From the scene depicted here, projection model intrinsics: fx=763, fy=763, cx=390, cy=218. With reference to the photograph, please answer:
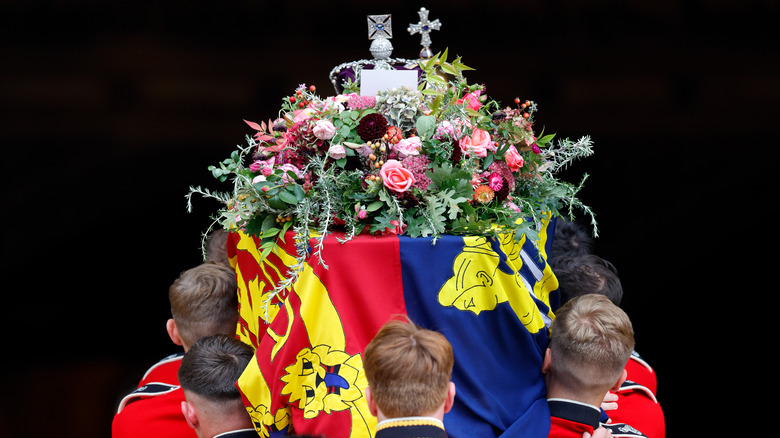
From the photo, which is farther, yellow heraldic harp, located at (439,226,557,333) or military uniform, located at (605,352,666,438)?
military uniform, located at (605,352,666,438)

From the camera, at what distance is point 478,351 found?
208cm

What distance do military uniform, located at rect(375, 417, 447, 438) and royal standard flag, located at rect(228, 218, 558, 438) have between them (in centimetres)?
27

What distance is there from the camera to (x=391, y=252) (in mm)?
2000

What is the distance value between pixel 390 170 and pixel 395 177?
23mm

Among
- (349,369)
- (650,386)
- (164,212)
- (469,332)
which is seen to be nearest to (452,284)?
(469,332)

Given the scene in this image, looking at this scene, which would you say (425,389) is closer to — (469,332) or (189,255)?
(469,332)

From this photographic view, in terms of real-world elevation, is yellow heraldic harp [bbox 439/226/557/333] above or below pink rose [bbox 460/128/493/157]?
below

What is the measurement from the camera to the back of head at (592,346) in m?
2.09

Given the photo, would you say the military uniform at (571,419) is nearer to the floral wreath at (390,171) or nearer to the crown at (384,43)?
the floral wreath at (390,171)

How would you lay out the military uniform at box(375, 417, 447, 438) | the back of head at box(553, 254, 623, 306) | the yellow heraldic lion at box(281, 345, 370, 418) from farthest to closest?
1. the back of head at box(553, 254, 623, 306)
2. the yellow heraldic lion at box(281, 345, 370, 418)
3. the military uniform at box(375, 417, 447, 438)

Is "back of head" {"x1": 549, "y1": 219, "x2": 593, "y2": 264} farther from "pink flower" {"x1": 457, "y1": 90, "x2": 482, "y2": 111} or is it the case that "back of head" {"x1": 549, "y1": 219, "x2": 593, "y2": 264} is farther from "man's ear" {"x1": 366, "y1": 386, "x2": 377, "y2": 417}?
"man's ear" {"x1": 366, "y1": 386, "x2": 377, "y2": 417}

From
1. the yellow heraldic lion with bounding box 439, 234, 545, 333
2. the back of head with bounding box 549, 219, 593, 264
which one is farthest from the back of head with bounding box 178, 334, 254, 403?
the back of head with bounding box 549, 219, 593, 264

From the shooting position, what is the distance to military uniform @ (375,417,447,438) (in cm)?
169

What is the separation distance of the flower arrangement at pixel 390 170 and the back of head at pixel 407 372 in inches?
12.8
